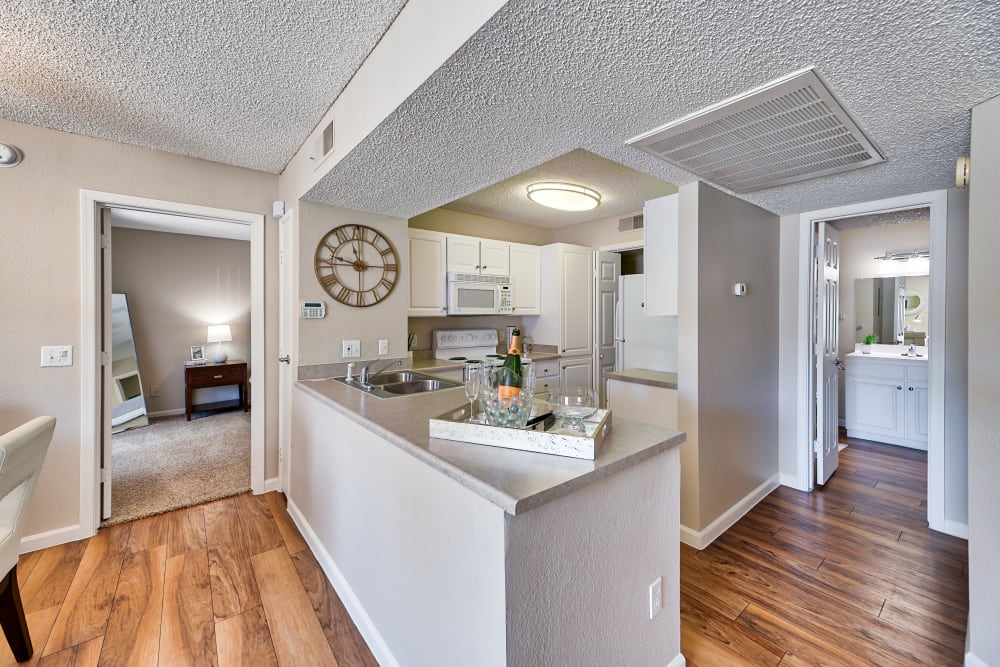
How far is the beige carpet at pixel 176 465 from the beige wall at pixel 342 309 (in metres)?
1.31

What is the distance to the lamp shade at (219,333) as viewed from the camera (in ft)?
17.1

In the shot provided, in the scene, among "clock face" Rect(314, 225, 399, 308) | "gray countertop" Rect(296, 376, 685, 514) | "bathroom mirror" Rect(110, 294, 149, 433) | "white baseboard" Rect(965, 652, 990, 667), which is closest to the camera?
"gray countertop" Rect(296, 376, 685, 514)

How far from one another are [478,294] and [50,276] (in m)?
2.78

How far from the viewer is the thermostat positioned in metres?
2.64

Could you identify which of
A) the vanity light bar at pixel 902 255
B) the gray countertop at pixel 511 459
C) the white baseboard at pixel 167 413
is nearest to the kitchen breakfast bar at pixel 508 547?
the gray countertop at pixel 511 459

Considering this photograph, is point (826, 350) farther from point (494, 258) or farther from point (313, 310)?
point (313, 310)

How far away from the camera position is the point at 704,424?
2.39m

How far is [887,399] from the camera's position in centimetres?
401

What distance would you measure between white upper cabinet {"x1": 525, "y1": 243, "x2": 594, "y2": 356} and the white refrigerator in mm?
328

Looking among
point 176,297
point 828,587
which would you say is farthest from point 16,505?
point 176,297

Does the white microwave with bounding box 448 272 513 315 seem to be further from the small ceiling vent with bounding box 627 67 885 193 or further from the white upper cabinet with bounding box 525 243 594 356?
the small ceiling vent with bounding box 627 67 885 193

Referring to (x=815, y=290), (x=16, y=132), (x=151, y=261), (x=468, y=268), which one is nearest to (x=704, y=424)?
(x=815, y=290)

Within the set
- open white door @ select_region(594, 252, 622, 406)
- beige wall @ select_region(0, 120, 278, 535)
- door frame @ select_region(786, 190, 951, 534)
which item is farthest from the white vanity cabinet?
beige wall @ select_region(0, 120, 278, 535)

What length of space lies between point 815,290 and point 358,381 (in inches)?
127
